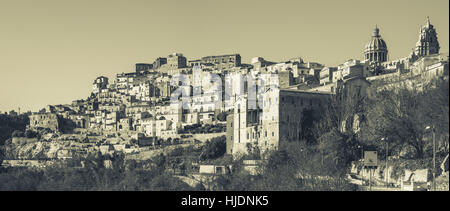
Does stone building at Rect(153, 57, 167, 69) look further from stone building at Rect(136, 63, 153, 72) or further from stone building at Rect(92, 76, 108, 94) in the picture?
stone building at Rect(92, 76, 108, 94)

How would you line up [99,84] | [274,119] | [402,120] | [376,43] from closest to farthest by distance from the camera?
[402,120] → [274,119] → [376,43] → [99,84]

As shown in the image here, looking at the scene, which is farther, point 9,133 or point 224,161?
point 9,133

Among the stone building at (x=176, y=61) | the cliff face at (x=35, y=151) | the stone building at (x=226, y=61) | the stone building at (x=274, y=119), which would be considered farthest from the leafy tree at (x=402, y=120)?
the stone building at (x=176, y=61)

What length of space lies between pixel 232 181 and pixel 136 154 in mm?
21004

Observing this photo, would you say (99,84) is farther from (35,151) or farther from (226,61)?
(35,151)

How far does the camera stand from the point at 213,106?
3206 inches

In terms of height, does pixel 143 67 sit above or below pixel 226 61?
below

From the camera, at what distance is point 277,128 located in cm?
5634

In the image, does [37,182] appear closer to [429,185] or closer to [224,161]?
[224,161]

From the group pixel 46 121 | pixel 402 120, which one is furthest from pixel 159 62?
pixel 402 120

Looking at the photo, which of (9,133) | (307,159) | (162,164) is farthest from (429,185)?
(9,133)

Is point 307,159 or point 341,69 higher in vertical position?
point 341,69

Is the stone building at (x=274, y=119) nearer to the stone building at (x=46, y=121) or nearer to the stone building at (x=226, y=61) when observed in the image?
the stone building at (x=46, y=121)
